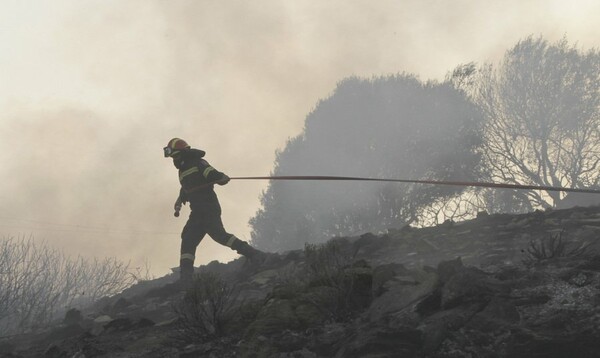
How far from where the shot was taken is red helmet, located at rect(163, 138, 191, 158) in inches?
354

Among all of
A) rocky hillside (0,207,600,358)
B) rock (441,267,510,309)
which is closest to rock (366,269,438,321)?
rocky hillside (0,207,600,358)

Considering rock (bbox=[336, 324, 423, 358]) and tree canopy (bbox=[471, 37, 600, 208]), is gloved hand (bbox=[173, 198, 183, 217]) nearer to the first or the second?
rock (bbox=[336, 324, 423, 358])

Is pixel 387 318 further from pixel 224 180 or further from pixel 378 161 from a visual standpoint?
pixel 378 161

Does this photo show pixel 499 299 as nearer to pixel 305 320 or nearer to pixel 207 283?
pixel 305 320

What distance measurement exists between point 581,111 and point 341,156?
986 centimetres

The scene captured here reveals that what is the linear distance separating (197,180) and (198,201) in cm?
35

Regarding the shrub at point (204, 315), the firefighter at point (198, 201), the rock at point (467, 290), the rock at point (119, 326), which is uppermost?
the firefighter at point (198, 201)

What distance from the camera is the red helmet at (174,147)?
9000mm

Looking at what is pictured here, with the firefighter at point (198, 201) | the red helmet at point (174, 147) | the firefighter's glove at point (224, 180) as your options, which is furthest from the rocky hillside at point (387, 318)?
the red helmet at point (174, 147)

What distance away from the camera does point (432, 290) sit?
4.04 m

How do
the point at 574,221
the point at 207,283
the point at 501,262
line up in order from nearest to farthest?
the point at 207,283, the point at 501,262, the point at 574,221

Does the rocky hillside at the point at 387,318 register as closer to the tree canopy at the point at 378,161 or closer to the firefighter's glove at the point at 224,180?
the firefighter's glove at the point at 224,180

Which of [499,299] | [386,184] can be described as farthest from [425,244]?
[386,184]

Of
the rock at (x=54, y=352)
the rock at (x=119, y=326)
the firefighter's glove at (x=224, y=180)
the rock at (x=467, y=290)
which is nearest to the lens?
the rock at (x=467, y=290)
